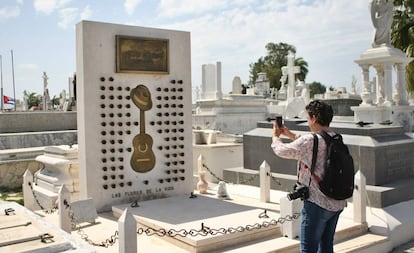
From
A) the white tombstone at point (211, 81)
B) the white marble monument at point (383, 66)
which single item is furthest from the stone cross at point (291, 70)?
the white marble monument at point (383, 66)

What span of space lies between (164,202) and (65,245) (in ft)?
12.8

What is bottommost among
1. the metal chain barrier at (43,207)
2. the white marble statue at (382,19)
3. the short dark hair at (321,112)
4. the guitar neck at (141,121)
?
the metal chain barrier at (43,207)

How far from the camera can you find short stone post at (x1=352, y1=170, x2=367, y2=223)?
5.83m

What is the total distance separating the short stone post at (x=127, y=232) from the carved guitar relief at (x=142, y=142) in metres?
3.69

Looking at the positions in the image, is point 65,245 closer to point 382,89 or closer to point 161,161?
point 161,161

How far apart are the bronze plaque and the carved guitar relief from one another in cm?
39

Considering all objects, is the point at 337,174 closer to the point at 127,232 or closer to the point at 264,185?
the point at 127,232

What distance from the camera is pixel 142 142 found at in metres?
7.48

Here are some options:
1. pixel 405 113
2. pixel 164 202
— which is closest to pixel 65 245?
pixel 164 202

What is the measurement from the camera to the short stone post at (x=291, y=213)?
5.23 meters

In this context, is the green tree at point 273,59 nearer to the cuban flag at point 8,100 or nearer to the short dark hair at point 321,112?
the cuban flag at point 8,100

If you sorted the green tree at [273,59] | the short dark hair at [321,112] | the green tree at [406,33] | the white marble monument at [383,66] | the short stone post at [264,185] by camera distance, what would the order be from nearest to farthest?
the short dark hair at [321,112] < the short stone post at [264,185] < the white marble monument at [383,66] < the green tree at [406,33] < the green tree at [273,59]

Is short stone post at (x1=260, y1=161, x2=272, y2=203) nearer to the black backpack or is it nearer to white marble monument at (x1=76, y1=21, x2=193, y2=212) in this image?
white marble monument at (x1=76, y1=21, x2=193, y2=212)

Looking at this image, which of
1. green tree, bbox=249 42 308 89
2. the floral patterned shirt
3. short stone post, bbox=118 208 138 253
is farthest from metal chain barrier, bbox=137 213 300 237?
green tree, bbox=249 42 308 89
